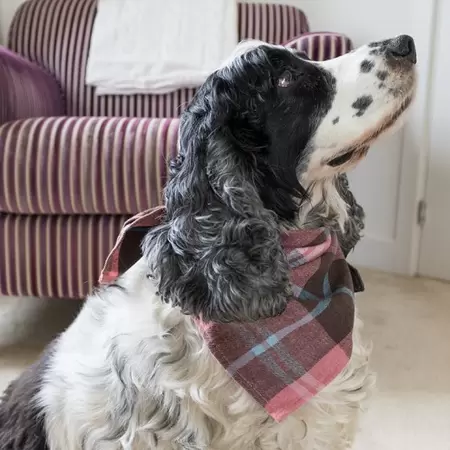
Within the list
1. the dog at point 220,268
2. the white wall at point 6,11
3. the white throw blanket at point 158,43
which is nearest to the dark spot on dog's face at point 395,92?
→ the dog at point 220,268

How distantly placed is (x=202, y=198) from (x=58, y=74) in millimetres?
1745

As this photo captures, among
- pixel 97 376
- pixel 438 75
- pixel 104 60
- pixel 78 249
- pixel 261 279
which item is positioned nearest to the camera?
pixel 261 279

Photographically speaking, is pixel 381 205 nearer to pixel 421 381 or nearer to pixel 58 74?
pixel 421 381

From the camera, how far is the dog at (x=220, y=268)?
3.31 feet

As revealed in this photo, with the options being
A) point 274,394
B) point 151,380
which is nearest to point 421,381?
point 274,394

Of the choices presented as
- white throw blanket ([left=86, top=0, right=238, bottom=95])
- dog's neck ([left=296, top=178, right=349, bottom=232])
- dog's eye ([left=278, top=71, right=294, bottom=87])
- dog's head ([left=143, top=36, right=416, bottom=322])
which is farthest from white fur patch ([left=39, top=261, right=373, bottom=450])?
white throw blanket ([left=86, top=0, right=238, bottom=95])

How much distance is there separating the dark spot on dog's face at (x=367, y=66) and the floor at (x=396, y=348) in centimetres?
89

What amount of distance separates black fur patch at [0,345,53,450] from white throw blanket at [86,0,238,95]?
1451mm

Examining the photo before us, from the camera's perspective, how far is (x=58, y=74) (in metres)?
2.58

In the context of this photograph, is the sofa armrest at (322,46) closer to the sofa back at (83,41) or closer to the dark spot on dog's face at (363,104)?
the sofa back at (83,41)

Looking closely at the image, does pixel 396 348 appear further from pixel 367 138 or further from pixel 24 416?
pixel 24 416

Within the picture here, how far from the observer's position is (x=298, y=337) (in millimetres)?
1102

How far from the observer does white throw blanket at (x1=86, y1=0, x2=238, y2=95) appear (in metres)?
2.46

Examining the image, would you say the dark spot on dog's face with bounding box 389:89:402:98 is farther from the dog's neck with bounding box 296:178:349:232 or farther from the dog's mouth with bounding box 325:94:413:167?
the dog's neck with bounding box 296:178:349:232
